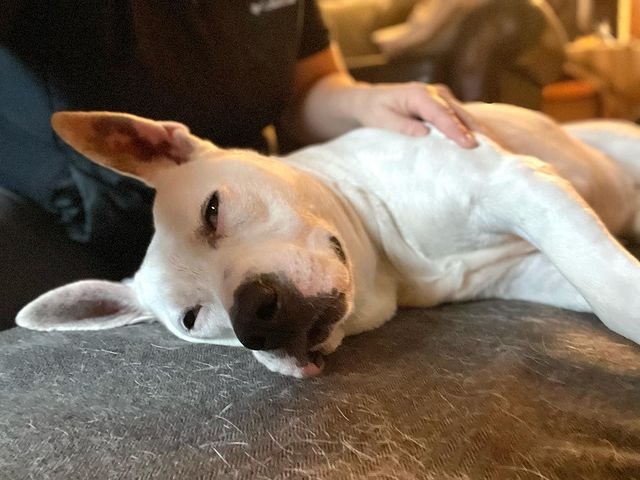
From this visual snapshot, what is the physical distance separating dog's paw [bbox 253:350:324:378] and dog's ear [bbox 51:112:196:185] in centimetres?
53

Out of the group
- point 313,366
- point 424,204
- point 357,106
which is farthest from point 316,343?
point 357,106

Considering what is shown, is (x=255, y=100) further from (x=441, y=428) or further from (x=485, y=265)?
(x=441, y=428)

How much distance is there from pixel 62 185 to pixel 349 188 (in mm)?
682

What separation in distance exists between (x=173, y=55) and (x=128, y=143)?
0.98 feet

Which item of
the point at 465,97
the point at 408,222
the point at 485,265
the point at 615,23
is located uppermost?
the point at 408,222

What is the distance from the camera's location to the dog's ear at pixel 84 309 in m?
1.48

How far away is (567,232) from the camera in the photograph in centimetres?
127

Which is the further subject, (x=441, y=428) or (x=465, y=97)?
(x=465, y=97)

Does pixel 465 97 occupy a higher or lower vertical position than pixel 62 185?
lower

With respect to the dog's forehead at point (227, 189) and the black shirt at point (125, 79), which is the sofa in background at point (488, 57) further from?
the dog's forehead at point (227, 189)

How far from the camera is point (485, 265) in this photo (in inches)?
59.8

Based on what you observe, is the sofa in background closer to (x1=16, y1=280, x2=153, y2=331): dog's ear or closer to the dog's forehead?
the dog's forehead

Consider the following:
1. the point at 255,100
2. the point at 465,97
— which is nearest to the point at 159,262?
the point at 255,100

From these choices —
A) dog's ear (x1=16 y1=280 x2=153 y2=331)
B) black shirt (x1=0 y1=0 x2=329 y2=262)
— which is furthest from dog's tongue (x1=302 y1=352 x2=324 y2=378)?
black shirt (x1=0 y1=0 x2=329 y2=262)
